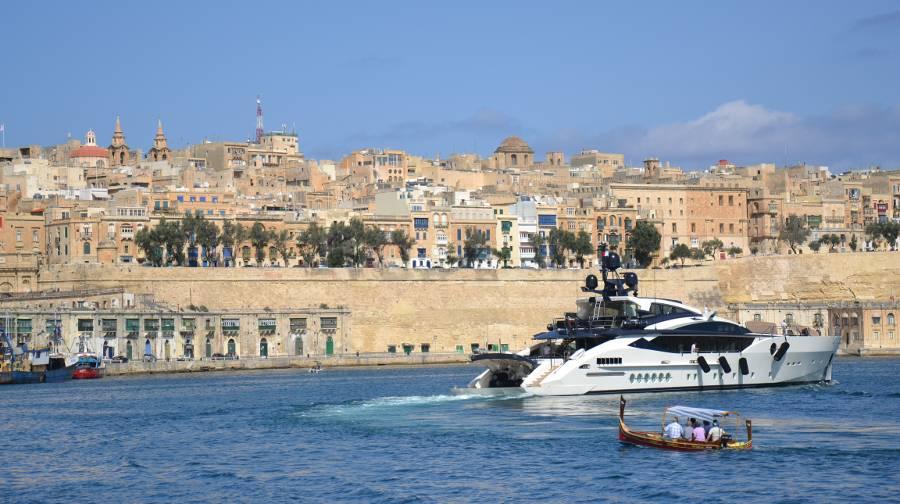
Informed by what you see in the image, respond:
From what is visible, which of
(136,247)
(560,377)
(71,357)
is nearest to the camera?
(560,377)

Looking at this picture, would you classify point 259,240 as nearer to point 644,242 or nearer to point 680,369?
point 644,242

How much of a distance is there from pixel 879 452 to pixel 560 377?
13.3 meters

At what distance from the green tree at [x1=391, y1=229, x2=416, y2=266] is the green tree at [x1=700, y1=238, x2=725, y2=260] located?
25.7 m

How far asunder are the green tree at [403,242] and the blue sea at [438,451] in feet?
155

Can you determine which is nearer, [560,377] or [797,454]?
[797,454]

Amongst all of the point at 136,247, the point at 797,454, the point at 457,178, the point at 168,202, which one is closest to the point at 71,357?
the point at 136,247

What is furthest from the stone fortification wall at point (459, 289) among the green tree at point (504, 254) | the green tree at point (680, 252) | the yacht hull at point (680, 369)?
the yacht hull at point (680, 369)

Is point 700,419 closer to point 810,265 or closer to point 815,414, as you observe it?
point 815,414

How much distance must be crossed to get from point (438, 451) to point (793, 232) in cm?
9030

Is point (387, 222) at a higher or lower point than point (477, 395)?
higher

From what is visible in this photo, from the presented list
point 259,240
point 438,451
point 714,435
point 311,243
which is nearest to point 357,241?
point 311,243

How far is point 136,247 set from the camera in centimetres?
9756

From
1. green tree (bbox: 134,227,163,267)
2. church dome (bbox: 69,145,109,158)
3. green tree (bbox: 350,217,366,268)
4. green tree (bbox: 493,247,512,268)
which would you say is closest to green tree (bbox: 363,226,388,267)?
green tree (bbox: 350,217,366,268)

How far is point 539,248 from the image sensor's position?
369 feet
